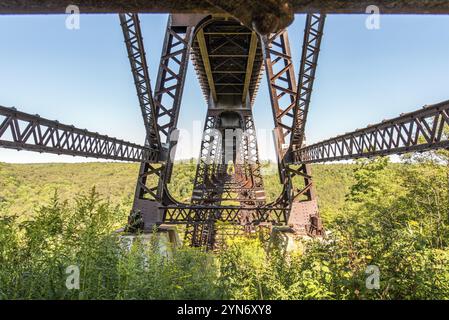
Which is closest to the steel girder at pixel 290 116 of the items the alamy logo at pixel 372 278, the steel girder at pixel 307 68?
the steel girder at pixel 307 68

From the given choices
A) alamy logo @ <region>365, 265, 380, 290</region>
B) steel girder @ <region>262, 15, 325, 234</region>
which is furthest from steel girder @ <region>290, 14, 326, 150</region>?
alamy logo @ <region>365, 265, 380, 290</region>

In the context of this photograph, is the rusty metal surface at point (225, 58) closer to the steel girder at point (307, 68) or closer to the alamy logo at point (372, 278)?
the steel girder at point (307, 68)

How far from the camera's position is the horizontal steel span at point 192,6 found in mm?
1573

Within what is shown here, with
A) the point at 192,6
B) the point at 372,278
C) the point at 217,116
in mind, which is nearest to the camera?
the point at 192,6

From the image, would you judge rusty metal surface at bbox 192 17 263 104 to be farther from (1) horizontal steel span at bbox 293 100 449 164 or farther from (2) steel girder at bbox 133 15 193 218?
(1) horizontal steel span at bbox 293 100 449 164

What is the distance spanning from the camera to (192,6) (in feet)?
5.40

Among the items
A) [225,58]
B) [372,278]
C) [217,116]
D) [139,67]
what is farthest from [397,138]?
[217,116]

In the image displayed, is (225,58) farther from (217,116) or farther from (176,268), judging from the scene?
(176,268)

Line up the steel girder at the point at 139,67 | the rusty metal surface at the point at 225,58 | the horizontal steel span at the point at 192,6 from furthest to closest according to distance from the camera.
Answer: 1. the rusty metal surface at the point at 225,58
2. the steel girder at the point at 139,67
3. the horizontal steel span at the point at 192,6

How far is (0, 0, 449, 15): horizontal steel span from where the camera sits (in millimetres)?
1573

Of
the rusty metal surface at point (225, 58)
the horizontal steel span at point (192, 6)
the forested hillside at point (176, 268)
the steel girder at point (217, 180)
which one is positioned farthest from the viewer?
the steel girder at point (217, 180)

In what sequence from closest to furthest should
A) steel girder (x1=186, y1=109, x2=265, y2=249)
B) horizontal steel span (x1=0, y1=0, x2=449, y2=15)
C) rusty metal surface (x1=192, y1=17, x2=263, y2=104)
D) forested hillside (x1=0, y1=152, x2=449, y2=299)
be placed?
horizontal steel span (x1=0, y1=0, x2=449, y2=15), forested hillside (x1=0, y1=152, x2=449, y2=299), rusty metal surface (x1=192, y1=17, x2=263, y2=104), steel girder (x1=186, y1=109, x2=265, y2=249)
